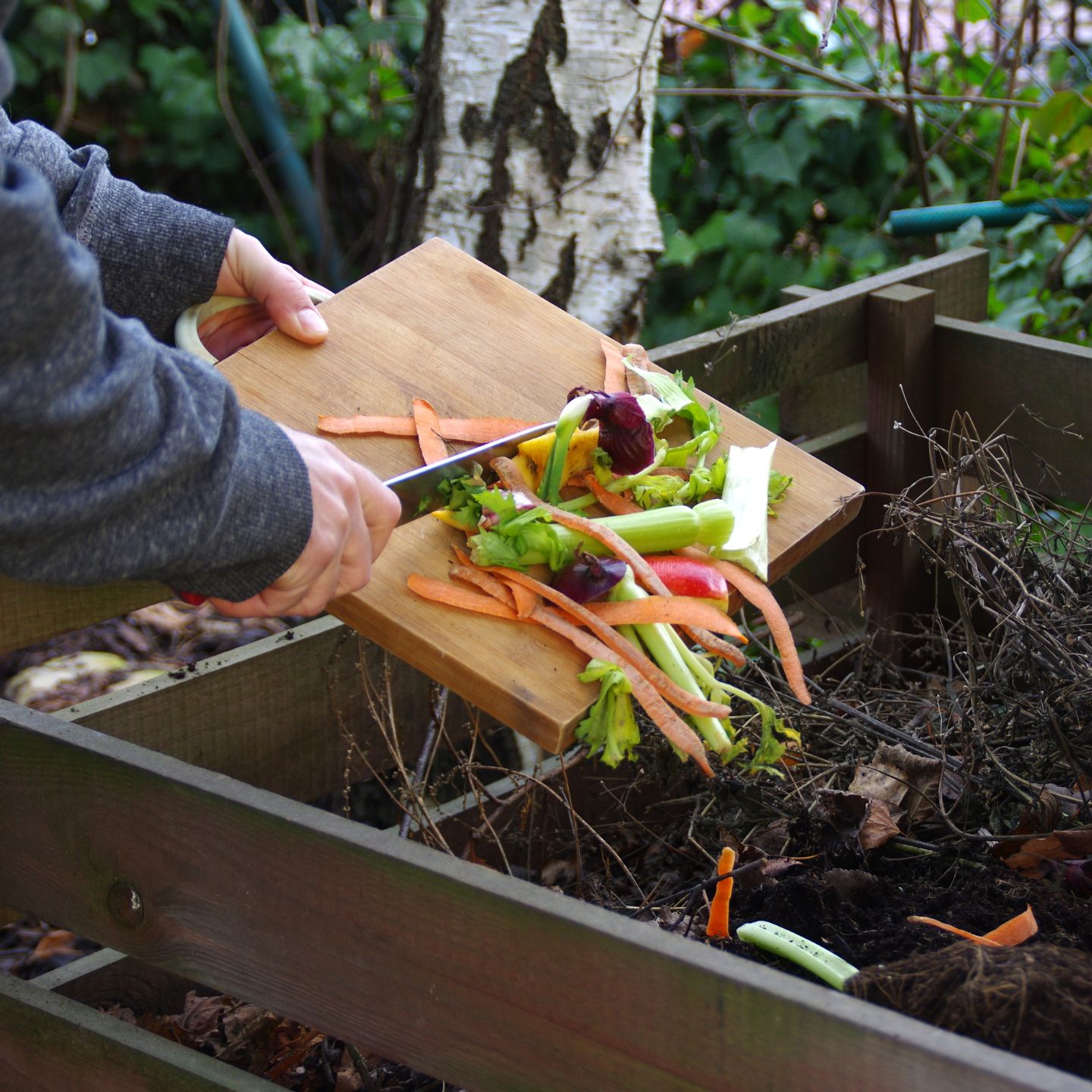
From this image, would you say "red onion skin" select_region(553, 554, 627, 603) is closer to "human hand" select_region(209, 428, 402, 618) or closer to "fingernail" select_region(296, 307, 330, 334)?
"human hand" select_region(209, 428, 402, 618)

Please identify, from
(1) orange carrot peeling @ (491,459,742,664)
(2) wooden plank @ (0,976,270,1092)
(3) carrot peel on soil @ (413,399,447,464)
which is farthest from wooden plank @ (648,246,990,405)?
(2) wooden plank @ (0,976,270,1092)

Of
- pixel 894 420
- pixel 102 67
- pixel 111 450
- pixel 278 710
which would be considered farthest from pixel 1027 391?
pixel 102 67

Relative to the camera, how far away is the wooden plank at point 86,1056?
4.83 ft

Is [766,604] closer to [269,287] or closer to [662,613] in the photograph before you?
[662,613]

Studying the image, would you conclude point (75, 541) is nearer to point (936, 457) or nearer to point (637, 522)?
point (637, 522)

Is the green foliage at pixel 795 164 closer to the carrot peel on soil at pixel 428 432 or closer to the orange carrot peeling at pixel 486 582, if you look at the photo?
the carrot peel on soil at pixel 428 432

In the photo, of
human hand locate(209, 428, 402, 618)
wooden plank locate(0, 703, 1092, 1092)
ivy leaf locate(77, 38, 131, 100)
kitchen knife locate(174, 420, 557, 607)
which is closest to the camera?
wooden plank locate(0, 703, 1092, 1092)

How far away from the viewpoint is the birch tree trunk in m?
3.18

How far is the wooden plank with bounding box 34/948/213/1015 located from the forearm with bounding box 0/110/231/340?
1.03 m

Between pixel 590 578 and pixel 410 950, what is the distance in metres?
0.56

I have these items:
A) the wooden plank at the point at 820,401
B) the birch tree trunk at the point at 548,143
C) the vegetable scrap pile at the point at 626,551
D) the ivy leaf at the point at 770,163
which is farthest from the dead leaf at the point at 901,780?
the ivy leaf at the point at 770,163

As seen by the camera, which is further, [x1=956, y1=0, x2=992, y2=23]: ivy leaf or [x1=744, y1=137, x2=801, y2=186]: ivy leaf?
[x1=744, y1=137, x2=801, y2=186]: ivy leaf

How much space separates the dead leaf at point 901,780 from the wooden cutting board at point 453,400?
1.17 feet

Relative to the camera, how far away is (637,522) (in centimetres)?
174
